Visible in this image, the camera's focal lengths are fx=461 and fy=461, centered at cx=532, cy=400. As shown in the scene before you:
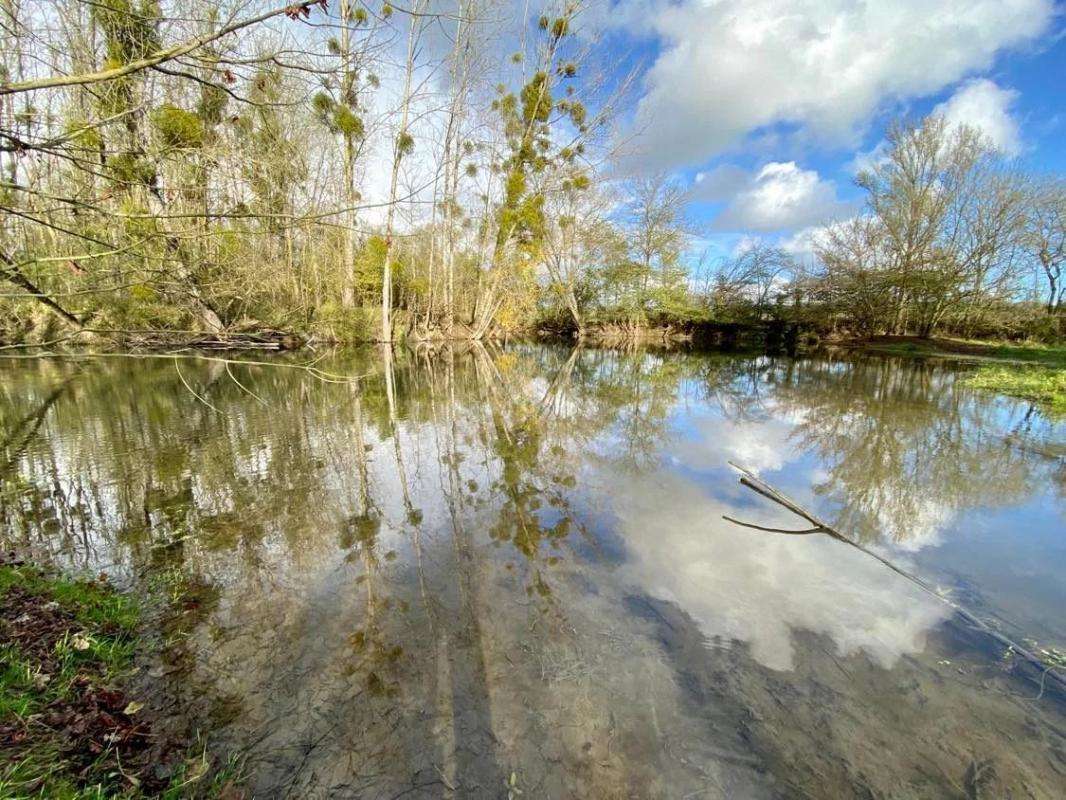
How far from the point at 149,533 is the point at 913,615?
6.40 meters

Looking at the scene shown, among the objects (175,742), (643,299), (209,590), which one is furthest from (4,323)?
(643,299)

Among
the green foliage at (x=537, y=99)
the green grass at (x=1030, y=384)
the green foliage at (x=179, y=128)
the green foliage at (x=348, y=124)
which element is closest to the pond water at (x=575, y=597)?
the green foliage at (x=179, y=128)

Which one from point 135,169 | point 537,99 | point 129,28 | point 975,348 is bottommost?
point 975,348

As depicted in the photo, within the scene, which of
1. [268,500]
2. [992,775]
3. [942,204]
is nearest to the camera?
[992,775]

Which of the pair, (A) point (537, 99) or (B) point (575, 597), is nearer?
(B) point (575, 597)

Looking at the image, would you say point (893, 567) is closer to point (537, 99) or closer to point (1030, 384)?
point (1030, 384)

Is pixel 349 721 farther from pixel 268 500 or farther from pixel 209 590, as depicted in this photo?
pixel 268 500

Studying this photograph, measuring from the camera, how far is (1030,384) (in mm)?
13062

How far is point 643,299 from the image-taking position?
109 ft

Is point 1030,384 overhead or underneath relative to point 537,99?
underneath

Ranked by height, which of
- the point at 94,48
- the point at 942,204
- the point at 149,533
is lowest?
the point at 149,533

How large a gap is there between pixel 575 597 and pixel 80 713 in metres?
2.75

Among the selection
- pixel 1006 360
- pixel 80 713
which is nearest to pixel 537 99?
pixel 80 713

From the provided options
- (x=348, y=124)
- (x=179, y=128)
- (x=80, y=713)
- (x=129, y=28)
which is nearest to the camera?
(x=80, y=713)
